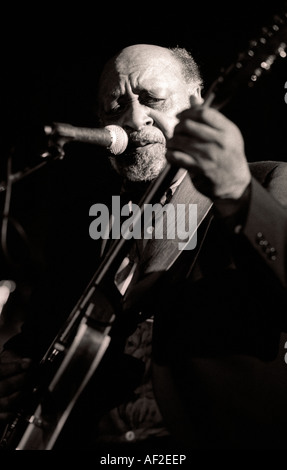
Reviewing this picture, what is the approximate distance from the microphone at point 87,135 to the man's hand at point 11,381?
3.28 feet

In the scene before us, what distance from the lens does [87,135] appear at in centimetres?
145

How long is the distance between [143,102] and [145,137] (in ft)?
0.76

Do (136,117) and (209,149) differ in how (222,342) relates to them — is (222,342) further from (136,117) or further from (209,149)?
(136,117)

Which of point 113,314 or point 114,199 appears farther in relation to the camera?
point 114,199

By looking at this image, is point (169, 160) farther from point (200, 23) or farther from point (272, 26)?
point (200, 23)

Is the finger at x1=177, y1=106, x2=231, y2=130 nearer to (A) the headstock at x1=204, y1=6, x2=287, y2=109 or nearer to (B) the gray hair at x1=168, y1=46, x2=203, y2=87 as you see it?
(A) the headstock at x1=204, y1=6, x2=287, y2=109

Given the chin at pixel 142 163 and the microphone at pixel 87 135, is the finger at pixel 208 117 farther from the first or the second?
the chin at pixel 142 163

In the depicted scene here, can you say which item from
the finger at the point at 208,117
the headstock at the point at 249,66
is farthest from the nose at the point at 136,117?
the finger at the point at 208,117

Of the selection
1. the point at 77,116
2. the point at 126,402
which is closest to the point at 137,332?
the point at 126,402

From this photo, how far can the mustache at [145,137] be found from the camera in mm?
2207

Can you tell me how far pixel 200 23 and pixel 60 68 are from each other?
0.94 m

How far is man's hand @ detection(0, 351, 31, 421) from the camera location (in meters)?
1.92
